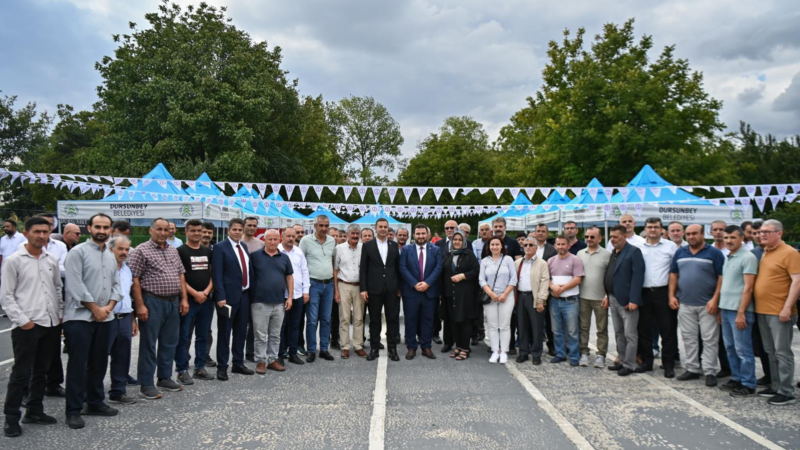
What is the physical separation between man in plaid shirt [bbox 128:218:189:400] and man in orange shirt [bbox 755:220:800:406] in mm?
6326

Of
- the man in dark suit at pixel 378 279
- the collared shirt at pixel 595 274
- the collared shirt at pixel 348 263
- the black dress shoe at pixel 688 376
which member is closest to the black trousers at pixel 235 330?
the collared shirt at pixel 348 263

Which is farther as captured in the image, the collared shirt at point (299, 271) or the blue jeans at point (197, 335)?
the collared shirt at point (299, 271)

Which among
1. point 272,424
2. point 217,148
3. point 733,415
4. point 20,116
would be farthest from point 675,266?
point 20,116

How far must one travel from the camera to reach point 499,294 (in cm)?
723

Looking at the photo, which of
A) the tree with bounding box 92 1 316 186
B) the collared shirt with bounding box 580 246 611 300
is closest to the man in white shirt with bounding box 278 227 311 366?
the collared shirt with bounding box 580 246 611 300

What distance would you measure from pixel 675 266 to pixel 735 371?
1333 millimetres

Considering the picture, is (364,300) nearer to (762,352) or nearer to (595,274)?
(595,274)

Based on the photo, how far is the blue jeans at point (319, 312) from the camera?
7.22 m

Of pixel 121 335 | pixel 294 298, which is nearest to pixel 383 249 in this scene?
pixel 294 298

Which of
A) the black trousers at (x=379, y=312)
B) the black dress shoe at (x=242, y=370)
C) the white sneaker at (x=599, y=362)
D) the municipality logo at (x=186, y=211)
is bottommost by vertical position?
the white sneaker at (x=599, y=362)

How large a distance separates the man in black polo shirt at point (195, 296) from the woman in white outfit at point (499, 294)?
3.75 meters

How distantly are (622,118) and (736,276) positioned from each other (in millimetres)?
22327

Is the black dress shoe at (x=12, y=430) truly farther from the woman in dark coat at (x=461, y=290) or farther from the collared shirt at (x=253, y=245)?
the woman in dark coat at (x=461, y=290)

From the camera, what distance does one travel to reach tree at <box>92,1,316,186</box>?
24766 mm
